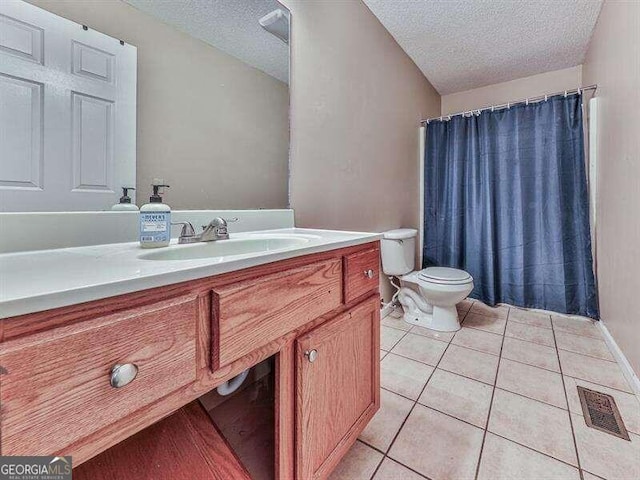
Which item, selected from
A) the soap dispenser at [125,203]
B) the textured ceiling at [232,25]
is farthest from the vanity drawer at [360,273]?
the textured ceiling at [232,25]

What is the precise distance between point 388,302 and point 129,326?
2.08 metres

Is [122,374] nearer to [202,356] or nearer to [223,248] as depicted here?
[202,356]

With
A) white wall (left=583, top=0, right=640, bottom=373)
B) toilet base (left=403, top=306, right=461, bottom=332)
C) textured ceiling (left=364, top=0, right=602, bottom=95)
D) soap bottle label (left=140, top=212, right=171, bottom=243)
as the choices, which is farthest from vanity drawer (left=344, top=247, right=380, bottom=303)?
textured ceiling (left=364, top=0, right=602, bottom=95)

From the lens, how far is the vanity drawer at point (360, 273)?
2.94 ft

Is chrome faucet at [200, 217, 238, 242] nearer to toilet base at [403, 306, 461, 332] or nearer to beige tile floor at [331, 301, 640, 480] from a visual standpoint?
beige tile floor at [331, 301, 640, 480]

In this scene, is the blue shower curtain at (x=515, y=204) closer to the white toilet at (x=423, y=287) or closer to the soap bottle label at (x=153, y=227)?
the white toilet at (x=423, y=287)

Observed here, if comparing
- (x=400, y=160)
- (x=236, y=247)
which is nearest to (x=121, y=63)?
(x=236, y=247)

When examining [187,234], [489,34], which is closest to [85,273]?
[187,234]

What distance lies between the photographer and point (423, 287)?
1.99m

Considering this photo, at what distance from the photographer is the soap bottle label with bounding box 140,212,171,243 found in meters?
0.79

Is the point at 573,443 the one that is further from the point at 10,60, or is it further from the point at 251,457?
the point at 10,60

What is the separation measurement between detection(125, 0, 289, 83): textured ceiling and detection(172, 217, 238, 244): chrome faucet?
71 centimetres

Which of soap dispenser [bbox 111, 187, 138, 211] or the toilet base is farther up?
soap dispenser [bbox 111, 187, 138, 211]

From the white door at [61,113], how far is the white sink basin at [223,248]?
0.25m
